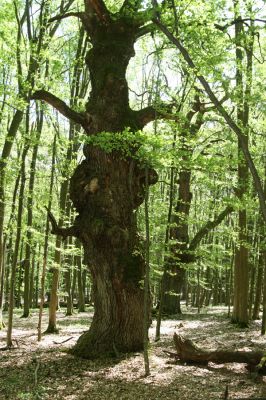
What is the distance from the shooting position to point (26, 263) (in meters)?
18.0

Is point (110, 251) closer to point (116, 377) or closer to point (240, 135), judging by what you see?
point (116, 377)

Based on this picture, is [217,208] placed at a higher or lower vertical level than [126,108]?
lower

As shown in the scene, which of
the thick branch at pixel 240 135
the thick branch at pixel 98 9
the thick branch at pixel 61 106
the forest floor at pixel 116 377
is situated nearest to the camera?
the thick branch at pixel 240 135

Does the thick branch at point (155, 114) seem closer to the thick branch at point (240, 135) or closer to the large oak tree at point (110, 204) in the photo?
the large oak tree at point (110, 204)

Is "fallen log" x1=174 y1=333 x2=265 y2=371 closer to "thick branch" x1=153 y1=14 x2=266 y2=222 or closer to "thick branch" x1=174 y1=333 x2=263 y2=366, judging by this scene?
"thick branch" x1=174 y1=333 x2=263 y2=366

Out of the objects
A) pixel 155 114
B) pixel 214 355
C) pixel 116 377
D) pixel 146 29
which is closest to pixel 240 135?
pixel 155 114

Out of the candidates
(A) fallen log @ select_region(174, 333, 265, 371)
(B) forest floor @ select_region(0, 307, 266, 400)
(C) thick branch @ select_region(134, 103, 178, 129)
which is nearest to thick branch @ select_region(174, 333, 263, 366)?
(A) fallen log @ select_region(174, 333, 265, 371)

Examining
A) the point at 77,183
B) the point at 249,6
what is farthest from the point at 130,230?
the point at 249,6

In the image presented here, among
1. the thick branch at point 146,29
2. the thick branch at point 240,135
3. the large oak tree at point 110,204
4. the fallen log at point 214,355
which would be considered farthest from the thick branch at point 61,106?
the fallen log at point 214,355

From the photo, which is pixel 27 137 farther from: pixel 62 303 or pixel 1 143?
pixel 62 303

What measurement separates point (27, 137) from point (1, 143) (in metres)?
5.20

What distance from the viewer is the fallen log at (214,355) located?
23.3 ft

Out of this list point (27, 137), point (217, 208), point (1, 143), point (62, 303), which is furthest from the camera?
point (62, 303)

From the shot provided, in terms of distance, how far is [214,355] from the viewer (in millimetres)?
7586
